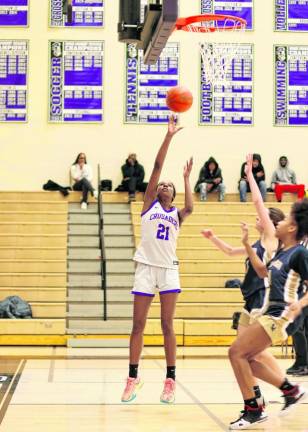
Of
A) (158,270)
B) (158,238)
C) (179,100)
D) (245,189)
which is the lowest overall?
(158,270)

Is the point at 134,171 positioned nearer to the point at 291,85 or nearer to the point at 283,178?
the point at 283,178

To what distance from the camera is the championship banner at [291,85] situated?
21094mm

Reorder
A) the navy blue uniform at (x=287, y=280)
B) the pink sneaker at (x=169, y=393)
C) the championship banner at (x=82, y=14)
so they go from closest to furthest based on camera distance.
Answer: the navy blue uniform at (x=287, y=280) < the pink sneaker at (x=169, y=393) < the championship banner at (x=82, y=14)

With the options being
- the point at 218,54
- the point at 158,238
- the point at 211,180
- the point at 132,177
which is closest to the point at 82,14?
the point at 132,177

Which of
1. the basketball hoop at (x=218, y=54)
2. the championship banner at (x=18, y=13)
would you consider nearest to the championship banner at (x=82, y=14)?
the championship banner at (x=18, y=13)

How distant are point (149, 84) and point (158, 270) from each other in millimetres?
13989

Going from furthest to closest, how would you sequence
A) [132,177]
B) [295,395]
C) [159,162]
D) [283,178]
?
[283,178] → [132,177] → [159,162] → [295,395]

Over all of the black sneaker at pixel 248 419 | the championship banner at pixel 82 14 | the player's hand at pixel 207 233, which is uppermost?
the championship banner at pixel 82 14

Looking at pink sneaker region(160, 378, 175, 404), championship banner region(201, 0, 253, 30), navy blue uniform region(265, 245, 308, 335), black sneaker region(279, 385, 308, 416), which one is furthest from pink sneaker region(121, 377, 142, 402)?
championship banner region(201, 0, 253, 30)

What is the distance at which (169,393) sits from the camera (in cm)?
737

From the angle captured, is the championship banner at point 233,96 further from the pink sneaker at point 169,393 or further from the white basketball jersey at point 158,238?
the pink sneaker at point 169,393

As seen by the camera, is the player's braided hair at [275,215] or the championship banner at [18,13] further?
the championship banner at [18,13]

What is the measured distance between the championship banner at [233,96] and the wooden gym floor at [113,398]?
34.0 ft

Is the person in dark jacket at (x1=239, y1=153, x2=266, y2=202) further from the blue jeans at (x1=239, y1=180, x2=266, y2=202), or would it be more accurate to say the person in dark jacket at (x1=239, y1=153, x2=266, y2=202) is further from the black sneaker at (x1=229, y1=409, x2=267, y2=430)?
the black sneaker at (x1=229, y1=409, x2=267, y2=430)
